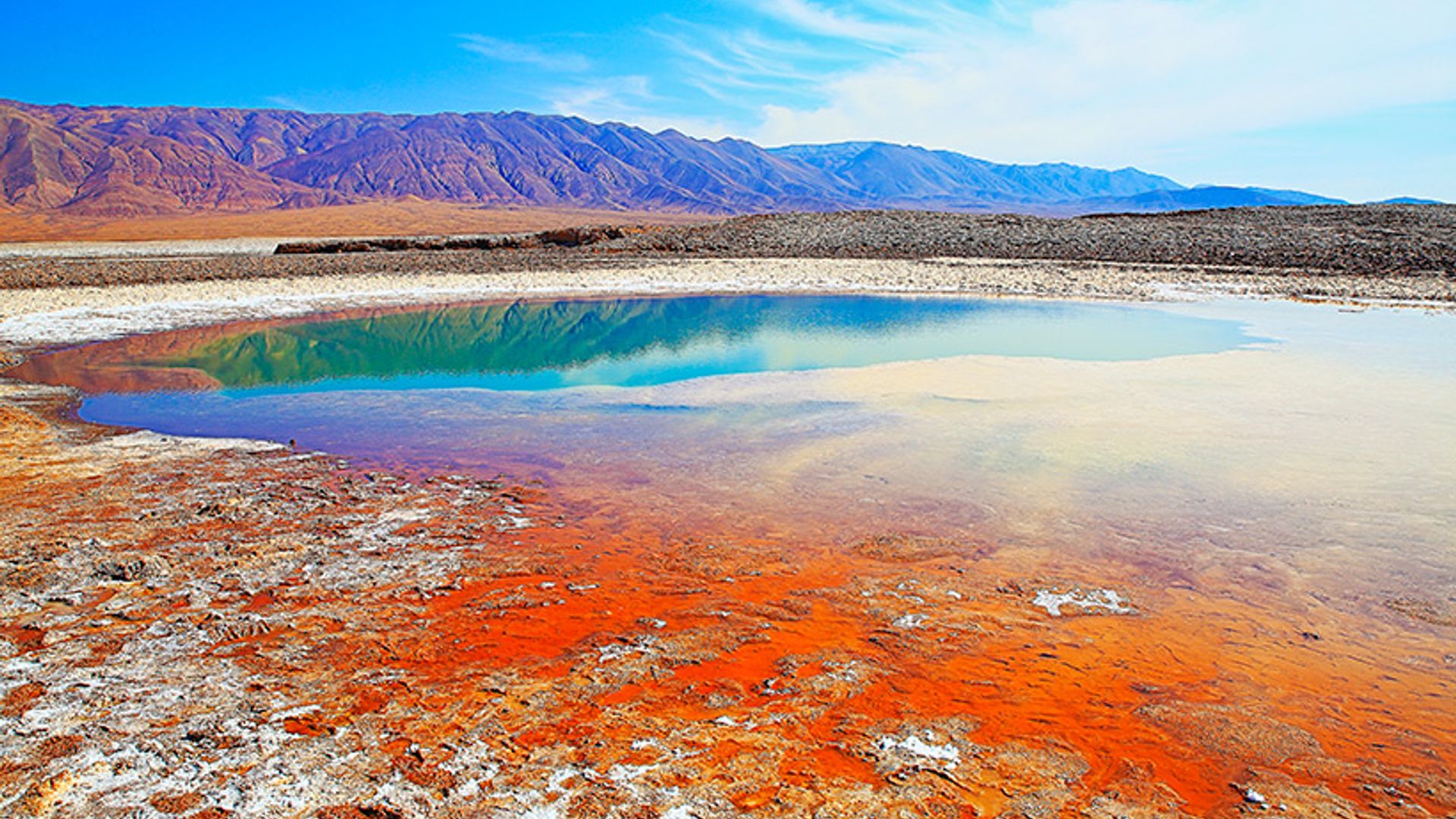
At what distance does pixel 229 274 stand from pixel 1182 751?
30.9 meters

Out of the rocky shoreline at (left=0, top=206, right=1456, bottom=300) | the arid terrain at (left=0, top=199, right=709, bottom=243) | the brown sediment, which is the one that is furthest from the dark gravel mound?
the arid terrain at (left=0, top=199, right=709, bottom=243)

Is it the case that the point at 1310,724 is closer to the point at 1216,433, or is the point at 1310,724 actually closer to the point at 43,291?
the point at 1216,433

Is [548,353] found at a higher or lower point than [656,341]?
lower

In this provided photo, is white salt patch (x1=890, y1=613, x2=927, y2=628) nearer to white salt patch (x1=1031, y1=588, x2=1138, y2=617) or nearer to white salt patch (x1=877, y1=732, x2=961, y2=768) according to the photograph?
white salt patch (x1=1031, y1=588, x2=1138, y2=617)

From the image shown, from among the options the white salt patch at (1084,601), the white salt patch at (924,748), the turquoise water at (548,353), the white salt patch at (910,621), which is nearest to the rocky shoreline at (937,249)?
the turquoise water at (548,353)

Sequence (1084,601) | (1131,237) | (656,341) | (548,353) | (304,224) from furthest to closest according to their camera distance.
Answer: (304,224) < (1131,237) < (656,341) < (548,353) < (1084,601)

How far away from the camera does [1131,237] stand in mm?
33625

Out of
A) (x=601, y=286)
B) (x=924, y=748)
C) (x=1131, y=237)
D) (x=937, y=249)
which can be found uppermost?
(x=1131, y=237)

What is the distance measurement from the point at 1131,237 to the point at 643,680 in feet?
114

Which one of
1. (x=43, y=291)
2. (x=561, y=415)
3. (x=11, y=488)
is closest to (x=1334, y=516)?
(x=561, y=415)

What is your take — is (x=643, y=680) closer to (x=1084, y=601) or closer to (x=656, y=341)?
(x=1084, y=601)

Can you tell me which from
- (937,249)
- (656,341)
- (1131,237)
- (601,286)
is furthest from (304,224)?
(656,341)

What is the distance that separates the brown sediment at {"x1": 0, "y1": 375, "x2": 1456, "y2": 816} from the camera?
3.53 meters

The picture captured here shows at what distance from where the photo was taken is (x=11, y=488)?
7.18 meters
